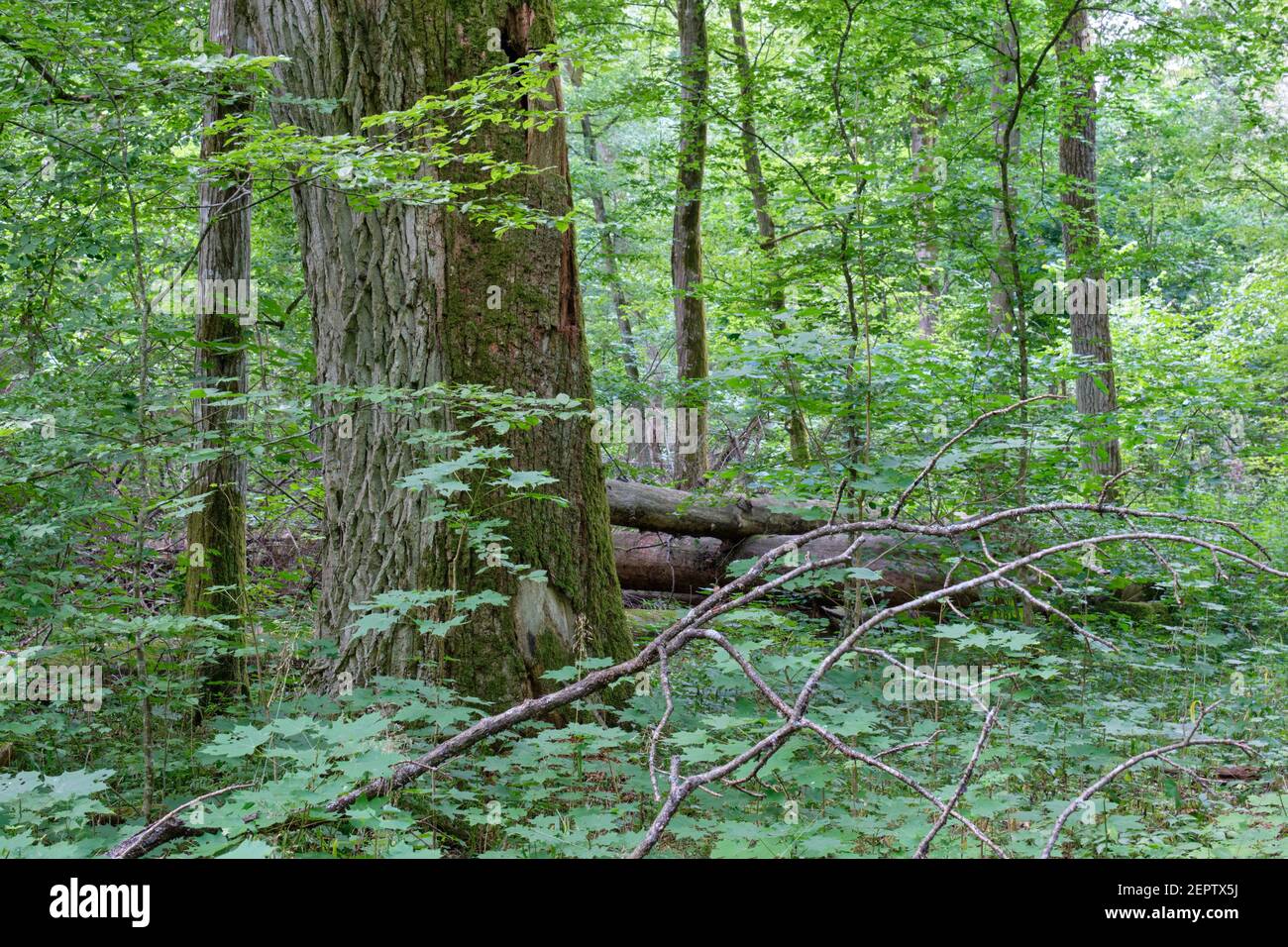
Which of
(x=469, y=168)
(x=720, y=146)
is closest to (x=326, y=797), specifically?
(x=469, y=168)

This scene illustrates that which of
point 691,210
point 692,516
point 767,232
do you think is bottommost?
point 692,516

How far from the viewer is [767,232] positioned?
507 inches

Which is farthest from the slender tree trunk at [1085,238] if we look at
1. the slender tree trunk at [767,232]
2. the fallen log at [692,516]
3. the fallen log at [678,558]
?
the fallen log at [678,558]

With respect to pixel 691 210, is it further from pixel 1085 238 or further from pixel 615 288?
pixel 615 288

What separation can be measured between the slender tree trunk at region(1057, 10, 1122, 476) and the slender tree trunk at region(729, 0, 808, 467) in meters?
2.49

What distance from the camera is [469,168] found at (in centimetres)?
457

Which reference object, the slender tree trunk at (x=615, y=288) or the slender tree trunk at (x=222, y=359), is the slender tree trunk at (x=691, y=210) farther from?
the slender tree trunk at (x=222, y=359)

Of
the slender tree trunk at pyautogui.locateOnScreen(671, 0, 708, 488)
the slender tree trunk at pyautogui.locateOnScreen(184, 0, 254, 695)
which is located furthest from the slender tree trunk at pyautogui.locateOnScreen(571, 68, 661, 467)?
the slender tree trunk at pyautogui.locateOnScreen(184, 0, 254, 695)

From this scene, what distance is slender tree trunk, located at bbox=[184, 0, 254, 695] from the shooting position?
17.3 ft

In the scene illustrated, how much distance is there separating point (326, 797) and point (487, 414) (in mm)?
2165

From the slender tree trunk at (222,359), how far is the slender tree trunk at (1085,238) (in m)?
6.06

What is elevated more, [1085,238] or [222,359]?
[1085,238]

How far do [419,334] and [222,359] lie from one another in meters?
1.75

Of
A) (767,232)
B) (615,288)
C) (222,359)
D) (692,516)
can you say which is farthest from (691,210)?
(615,288)
